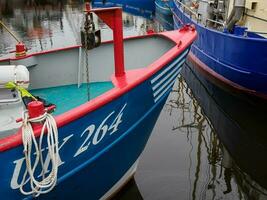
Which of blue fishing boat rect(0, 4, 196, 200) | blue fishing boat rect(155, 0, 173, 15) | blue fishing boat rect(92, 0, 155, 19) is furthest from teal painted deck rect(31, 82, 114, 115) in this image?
blue fishing boat rect(92, 0, 155, 19)

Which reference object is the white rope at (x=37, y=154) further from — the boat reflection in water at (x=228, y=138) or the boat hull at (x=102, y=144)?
the boat reflection in water at (x=228, y=138)

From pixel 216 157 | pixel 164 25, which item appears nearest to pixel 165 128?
pixel 216 157

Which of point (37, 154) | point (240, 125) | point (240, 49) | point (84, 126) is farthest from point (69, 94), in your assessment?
point (240, 49)

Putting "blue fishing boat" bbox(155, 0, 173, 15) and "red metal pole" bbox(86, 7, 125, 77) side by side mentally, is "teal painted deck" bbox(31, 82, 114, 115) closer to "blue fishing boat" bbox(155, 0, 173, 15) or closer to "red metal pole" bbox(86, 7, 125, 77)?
"red metal pole" bbox(86, 7, 125, 77)

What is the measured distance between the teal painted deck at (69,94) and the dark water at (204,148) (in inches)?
53.7

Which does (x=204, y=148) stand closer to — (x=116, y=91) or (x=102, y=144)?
(x=102, y=144)

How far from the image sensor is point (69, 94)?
5.17 m

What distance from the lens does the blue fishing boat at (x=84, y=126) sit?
2.54 metres

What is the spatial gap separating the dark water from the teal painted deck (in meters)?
1.36

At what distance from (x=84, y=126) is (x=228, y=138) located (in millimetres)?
3979

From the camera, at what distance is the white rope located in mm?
→ 2426

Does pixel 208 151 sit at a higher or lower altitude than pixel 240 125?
lower

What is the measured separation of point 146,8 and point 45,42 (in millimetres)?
14682

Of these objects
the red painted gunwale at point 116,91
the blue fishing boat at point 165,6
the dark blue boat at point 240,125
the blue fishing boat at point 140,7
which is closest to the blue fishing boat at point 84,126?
the red painted gunwale at point 116,91
